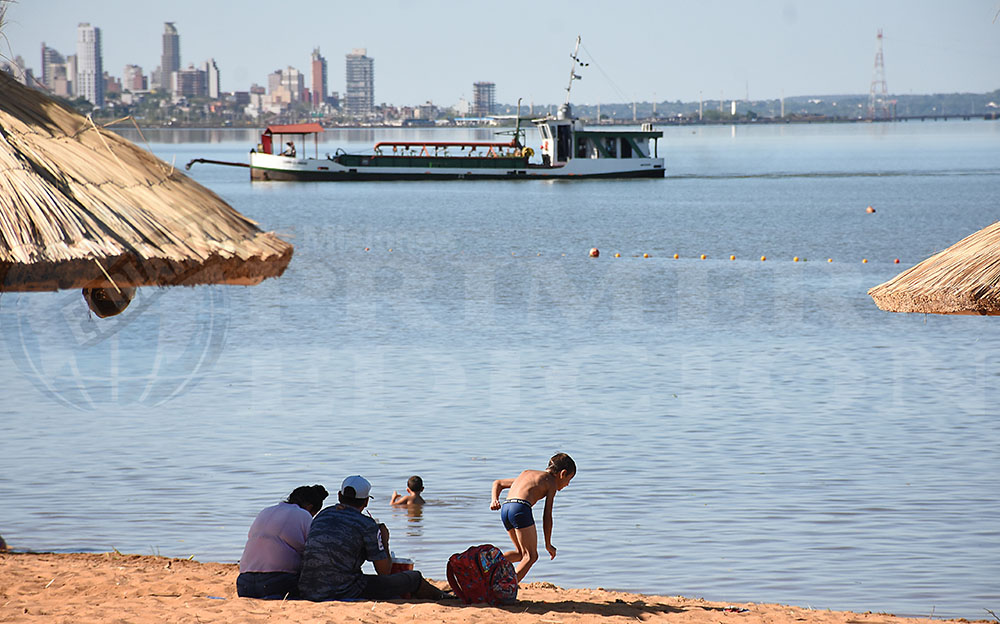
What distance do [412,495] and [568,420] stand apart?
4.00 m

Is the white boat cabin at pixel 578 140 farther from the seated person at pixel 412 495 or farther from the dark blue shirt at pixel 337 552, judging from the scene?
the dark blue shirt at pixel 337 552

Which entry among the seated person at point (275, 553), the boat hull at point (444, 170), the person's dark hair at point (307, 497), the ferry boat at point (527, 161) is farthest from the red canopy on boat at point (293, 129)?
the seated person at point (275, 553)

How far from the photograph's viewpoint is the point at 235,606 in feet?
24.3

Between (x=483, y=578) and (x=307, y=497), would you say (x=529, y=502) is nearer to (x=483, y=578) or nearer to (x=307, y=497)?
(x=483, y=578)

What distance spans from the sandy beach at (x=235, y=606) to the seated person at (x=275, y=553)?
0.12 m

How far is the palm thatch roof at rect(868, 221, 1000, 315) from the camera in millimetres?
6961

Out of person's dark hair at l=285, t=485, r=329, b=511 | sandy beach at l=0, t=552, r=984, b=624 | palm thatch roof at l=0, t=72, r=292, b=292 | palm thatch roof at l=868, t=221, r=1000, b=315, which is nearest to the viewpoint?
palm thatch roof at l=0, t=72, r=292, b=292

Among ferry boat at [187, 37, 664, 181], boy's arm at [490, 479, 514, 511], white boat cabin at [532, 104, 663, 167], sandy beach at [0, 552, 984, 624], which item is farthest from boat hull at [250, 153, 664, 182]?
sandy beach at [0, 552, 984, 624]

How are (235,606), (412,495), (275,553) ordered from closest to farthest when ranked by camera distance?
(235,606)
(275,553)
(412,495)

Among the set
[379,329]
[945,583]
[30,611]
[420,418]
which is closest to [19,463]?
[420,418]

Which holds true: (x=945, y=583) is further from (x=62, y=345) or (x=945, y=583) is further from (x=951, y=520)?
(x=62, y=345)

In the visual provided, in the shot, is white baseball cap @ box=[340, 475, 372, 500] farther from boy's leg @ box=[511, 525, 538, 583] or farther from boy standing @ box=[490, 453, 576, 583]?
boy's leg @ box=[511, 525, 538, 583]

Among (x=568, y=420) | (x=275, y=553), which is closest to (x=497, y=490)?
(x=275, y=553)

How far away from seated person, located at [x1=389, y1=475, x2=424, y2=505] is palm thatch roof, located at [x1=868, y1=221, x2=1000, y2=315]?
4.43 meters
